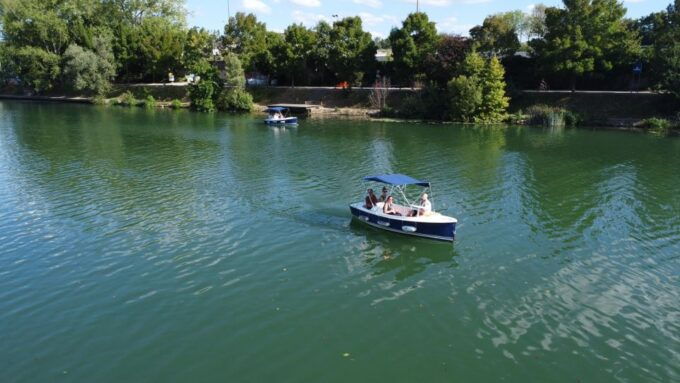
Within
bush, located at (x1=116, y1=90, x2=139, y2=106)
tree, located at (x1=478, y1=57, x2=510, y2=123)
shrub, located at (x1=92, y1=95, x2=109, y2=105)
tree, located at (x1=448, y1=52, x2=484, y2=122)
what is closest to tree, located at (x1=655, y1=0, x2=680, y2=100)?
tree, located at (x1=478, y1=57, x2=510, y2=123)

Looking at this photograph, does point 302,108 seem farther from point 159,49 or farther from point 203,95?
point 159,49

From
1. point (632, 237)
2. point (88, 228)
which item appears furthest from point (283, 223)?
point (632, 237)

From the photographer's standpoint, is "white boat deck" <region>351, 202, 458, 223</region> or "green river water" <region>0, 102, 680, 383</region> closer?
"green river water" <region>0, 102, 680, 383</region>

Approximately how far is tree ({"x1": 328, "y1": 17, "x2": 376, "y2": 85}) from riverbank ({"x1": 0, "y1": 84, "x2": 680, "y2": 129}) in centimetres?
333

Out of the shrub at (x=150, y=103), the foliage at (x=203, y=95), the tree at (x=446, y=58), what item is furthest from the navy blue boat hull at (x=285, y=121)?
the shrub at (x=150, y=103)

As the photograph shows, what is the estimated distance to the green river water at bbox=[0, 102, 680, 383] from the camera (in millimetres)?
15008

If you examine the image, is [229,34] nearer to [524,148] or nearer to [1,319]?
[524,148]

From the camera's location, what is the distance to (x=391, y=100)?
82625mm

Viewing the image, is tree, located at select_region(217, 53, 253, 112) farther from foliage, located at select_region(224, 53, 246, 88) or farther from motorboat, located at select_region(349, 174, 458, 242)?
motorboat, located at select_region(349, 174, 458, 242)

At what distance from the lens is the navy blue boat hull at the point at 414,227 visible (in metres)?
23.9

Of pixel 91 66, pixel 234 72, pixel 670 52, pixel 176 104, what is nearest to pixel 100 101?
pixel 91 66

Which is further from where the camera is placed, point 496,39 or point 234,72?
point 234,72

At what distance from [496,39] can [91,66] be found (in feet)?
230

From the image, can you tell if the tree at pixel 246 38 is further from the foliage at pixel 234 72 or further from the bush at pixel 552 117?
the bush at pixel 552 117
